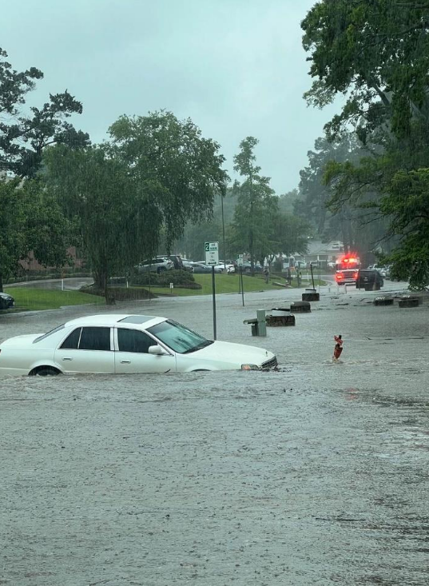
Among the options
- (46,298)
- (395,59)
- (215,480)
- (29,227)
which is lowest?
(46,298)

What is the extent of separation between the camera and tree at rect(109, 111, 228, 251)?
71.9 metres

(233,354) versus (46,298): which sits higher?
(233,354)

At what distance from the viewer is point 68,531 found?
7.24 metres

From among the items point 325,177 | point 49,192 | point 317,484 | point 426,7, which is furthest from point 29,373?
point 49,192

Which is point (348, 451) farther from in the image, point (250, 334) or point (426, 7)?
→ point (426, 7)

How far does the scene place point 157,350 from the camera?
16.0 m

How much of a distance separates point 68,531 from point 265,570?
1716 millimetres

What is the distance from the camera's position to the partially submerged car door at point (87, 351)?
640 inches

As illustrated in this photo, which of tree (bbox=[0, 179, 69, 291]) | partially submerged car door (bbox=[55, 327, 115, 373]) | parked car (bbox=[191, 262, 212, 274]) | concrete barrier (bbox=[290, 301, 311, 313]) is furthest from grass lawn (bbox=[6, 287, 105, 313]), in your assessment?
partially submerged car door (bbox=[55, 327, 115, 373])

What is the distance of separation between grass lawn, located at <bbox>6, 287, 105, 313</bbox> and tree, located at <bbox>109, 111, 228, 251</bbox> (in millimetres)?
7637

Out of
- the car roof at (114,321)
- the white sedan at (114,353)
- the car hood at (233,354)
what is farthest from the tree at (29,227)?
the car hood at (233,354)

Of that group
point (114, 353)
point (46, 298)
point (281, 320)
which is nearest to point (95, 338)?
point (114, 353)

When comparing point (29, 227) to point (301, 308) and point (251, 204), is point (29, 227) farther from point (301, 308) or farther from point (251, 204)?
point (251, 204)

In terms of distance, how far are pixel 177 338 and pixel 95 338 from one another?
1350 mm
